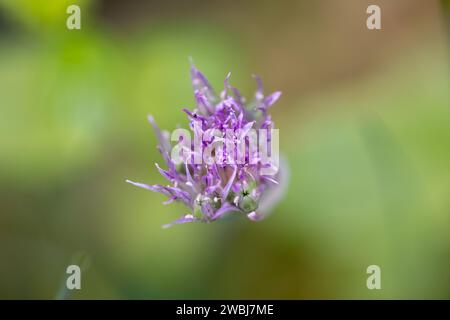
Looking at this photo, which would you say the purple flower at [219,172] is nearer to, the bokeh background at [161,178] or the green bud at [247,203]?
the green bud at [247,203]

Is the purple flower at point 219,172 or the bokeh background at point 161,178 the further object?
the bokeh background at point 161,178

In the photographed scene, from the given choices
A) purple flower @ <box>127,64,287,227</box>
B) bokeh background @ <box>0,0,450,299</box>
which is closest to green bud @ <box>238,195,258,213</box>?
purple flower @ <box>127,64,287,227</box>

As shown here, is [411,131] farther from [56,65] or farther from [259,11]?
[56,65]

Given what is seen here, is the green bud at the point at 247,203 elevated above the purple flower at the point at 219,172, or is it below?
below

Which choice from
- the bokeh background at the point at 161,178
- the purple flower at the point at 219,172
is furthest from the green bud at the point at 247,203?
the bokeh background at the point at 161,178

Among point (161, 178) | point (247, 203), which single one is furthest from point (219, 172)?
point (161, 178)

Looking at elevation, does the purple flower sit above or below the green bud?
above

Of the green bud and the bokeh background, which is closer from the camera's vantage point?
the green bud

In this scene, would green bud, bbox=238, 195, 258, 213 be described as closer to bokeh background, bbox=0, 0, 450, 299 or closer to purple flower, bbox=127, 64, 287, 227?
purple flower, bbox=127, 64, 287, 227
